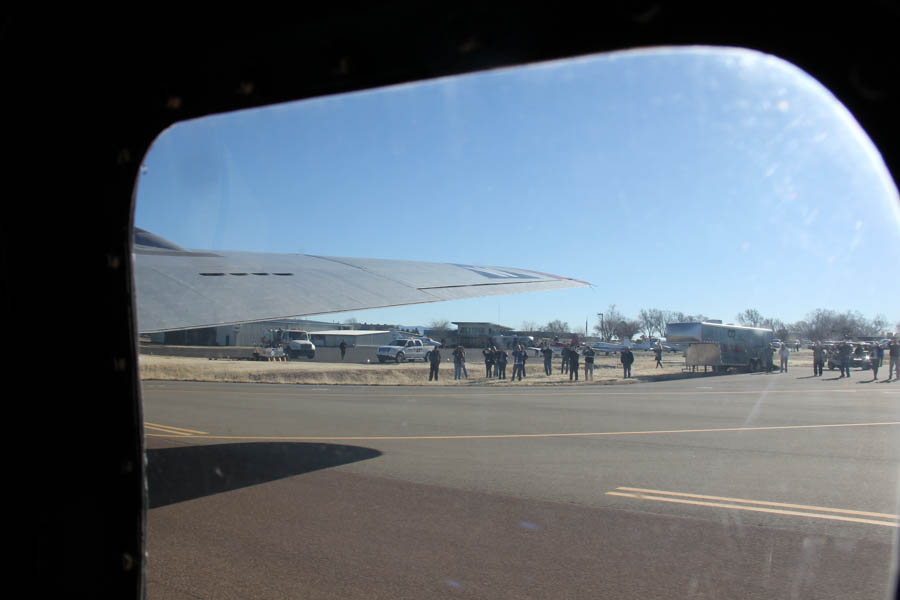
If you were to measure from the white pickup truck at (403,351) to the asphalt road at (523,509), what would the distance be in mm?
28106

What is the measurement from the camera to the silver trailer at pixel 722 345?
33.2m

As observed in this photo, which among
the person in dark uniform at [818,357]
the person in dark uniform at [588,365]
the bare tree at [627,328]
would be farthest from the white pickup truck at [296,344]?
the bare tree at [627,328]

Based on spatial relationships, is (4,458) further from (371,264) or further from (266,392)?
(266,392)

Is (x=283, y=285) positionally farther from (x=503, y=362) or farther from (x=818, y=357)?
(x=818, y=357)

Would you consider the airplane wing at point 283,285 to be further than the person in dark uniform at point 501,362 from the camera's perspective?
No

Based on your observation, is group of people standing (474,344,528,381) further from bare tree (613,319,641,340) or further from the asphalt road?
bare tree (613,319,641,340)

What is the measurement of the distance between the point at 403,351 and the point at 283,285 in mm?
33641

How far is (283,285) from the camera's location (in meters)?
7.82

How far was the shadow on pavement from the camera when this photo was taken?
6.70m

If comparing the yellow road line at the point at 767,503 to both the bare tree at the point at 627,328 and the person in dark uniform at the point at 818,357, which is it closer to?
the person in dark uniform at the point at 818,357

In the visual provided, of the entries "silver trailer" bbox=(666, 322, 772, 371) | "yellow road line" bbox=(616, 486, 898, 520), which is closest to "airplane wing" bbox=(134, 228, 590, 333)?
"yellow road line" bbox=(616, 486, 898, 520)

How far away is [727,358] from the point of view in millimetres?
33781

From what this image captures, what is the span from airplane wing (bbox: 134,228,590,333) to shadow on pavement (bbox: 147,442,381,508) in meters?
1.90

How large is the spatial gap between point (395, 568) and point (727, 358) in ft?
110
